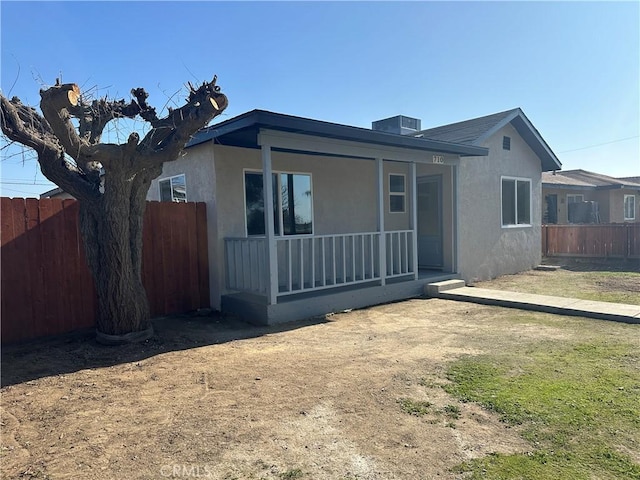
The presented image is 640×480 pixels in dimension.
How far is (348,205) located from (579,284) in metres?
5.79

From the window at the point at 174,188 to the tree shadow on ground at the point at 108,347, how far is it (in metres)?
2.66

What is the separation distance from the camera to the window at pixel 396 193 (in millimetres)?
10969

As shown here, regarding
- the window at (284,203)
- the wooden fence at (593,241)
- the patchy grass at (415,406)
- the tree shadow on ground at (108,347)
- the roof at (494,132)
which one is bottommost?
the patchy grass at (415,406)

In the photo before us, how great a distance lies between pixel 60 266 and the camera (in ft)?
20.8

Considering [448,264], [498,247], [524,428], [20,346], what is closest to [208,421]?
[524,428]

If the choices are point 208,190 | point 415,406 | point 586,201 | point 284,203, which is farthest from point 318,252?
point 586,201

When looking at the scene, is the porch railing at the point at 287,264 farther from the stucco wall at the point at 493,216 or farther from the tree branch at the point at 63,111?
the tree branch at the point at 63,111

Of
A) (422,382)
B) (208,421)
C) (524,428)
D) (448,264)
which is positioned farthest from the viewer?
(448,264)

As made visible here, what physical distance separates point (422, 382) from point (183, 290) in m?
4.91

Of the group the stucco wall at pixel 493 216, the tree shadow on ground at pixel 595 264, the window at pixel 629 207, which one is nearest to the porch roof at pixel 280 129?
the stucco wall at pixel 493 216

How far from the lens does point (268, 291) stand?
6902 millimetres

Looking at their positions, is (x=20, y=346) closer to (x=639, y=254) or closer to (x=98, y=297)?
(x=98, y=297)

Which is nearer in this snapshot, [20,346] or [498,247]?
[20,346]

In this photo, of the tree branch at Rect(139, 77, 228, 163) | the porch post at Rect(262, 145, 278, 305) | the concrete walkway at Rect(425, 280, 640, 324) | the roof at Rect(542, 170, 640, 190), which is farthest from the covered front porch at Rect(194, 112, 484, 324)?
the roof at Rect(542, 170, 640, 190)
